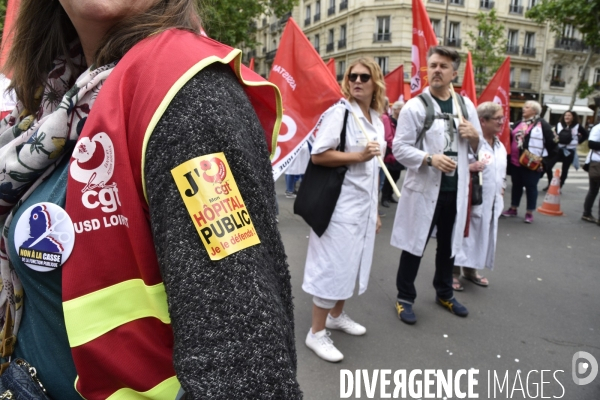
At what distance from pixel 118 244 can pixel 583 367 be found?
3.56 meters

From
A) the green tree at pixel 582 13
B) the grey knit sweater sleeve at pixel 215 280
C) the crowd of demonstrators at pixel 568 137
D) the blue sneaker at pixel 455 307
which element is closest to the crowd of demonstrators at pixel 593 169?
the crowd of demonstrators at pixel 568 137

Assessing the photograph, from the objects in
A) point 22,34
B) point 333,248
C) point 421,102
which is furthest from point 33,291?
point 421,102

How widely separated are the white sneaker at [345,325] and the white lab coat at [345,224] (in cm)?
42

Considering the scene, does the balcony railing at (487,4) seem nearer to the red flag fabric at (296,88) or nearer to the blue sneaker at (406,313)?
the red flag fabric at (296,88)

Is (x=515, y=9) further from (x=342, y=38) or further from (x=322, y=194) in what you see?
(x=322, y=194)

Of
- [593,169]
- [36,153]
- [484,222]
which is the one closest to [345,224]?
[484,222]

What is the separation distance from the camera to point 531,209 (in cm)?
736

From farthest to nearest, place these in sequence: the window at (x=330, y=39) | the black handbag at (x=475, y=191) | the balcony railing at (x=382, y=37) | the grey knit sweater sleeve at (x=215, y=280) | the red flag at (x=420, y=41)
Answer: the window at (x=330, y=39), the balcony railing at (x=382, y=37), the red flag at (x=420, y=41), the black handbag at (x=475, y=191), the grey knit sweater sleeve at (x=215, y=280)

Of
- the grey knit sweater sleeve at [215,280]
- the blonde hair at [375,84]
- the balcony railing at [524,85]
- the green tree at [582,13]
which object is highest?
the green tree at [582,13]

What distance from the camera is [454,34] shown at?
116ft

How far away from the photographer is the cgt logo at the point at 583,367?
2.94 meters

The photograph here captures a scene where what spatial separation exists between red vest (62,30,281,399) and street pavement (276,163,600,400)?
2254 millimetres

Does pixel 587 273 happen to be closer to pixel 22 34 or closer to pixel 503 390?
pixel 503 390

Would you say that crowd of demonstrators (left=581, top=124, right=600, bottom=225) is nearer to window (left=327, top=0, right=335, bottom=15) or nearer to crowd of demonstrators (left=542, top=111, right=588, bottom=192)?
crowd of demonstrators (left=542, top=111, right=588, bottom=192)
